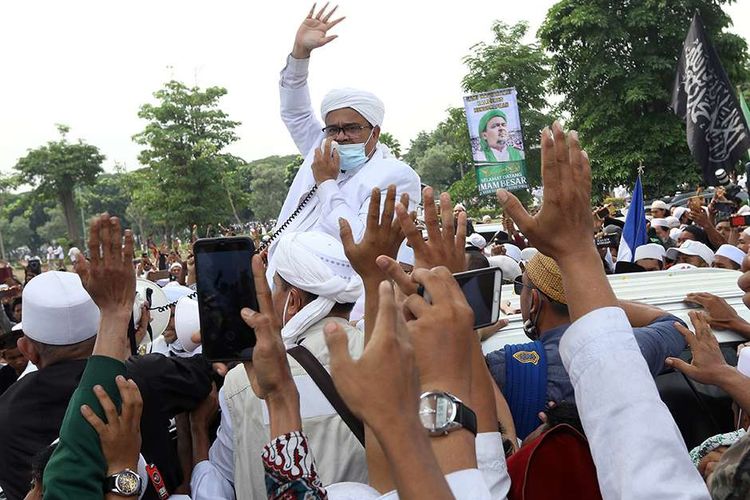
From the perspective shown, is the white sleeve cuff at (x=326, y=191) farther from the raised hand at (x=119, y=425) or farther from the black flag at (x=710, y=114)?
the black flag at (x=710, y=114)

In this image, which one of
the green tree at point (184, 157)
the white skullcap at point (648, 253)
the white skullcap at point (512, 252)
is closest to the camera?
the white skullcap at point (648, 253)

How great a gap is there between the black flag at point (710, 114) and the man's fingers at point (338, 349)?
29.4ft

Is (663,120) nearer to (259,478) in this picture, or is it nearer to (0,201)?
(259,478)

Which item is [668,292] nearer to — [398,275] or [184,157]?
[398,275]

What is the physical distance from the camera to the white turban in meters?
2.43

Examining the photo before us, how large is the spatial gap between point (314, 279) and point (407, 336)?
1.33m

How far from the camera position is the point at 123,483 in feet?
5.99

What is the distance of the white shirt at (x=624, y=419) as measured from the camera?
4.22 feet

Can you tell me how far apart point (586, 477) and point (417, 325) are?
0.71m

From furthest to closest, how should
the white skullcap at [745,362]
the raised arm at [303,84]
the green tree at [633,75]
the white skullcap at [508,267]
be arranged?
1. the green tree at [633,75]
2. the white skullcap at [508,267]
3. the raised arm at [303,84]
4. the white skullcap at [745,362]

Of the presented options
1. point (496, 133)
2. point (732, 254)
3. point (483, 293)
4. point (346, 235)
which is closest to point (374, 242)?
point (346, 235)

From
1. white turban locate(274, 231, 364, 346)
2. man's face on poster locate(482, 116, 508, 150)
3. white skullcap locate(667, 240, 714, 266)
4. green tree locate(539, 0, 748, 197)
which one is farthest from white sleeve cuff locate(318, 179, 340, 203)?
green tree locate(539, 0, 748, 197)

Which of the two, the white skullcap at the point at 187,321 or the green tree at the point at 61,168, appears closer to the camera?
the white skullcap at the point at 187,321

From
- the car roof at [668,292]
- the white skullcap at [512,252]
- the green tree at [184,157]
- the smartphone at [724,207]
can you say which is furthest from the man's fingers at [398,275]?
the green tree at [184,157]
